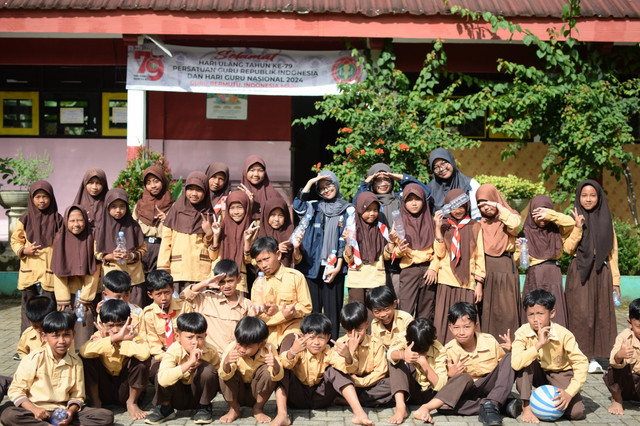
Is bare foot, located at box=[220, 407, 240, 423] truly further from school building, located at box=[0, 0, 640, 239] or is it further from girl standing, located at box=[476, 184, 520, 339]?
school building, located at box=[0, 0, 640, 239]

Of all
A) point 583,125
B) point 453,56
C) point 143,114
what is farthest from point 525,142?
point 143,114

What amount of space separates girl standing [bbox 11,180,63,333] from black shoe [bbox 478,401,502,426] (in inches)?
147

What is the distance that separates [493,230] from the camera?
19.3 feet

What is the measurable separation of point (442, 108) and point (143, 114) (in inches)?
152

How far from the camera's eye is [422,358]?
15.6 ft

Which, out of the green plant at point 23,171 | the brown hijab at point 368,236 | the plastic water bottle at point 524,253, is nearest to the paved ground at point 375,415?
the plastic water bottle at point 524,253

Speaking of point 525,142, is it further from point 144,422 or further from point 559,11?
point 144,422

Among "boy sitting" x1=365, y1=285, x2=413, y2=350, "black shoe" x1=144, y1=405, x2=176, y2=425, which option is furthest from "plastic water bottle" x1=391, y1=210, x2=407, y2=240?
"black shoe" x1=144, y1=405, x2=176, y2=425

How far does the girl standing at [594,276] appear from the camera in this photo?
19.3 feet

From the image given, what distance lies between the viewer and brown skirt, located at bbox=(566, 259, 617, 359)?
19.3 feet

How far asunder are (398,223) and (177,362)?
7.39 feet

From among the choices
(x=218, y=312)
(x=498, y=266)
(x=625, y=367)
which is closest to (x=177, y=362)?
(x=218, y=312)

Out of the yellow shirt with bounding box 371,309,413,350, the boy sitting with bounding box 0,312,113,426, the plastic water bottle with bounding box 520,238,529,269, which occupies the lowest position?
the boy sitting with bounding box 0,312,113,426

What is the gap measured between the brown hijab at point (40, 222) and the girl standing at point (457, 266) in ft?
10.8
